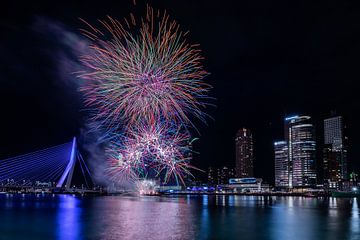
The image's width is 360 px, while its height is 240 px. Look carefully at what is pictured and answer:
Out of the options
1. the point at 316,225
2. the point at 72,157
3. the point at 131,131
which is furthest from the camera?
the point at 72,157

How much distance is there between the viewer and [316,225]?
3106cm

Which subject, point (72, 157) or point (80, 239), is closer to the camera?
point (80, 239)

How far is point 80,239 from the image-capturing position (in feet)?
74.4

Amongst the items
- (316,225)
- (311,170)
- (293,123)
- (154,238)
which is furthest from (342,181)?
(154,238)

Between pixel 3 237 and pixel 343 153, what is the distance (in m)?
197

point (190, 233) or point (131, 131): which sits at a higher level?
point (131, 131)

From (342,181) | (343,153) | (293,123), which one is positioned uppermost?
(293,123)

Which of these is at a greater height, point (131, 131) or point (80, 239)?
point (131, 131)

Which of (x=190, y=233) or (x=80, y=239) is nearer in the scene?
(x=80, y=239)

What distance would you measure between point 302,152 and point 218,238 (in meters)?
175

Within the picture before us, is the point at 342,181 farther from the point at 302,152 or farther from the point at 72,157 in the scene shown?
the point at 72,157

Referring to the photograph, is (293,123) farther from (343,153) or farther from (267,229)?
(267,229)

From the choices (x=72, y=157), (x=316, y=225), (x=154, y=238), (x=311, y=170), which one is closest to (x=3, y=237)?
(x=154, y=238)

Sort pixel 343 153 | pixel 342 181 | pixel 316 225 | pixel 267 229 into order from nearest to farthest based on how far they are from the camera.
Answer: pixel 267 229
pixel 316 225
pixel 342 181
pixel 343 153
